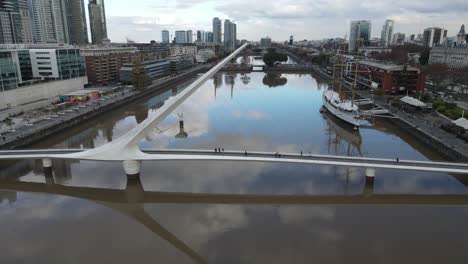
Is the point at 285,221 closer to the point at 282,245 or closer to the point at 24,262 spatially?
the point at 282,245

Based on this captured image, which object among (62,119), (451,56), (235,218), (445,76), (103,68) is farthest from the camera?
(451,56)

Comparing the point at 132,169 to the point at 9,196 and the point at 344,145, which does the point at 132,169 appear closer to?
the point at 9,196

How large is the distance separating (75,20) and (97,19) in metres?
6.82

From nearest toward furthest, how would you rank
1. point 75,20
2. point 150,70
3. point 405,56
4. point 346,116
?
point 346,116 < point 150,70 < point 405,56 < point 75,20

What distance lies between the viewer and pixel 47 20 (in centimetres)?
4262

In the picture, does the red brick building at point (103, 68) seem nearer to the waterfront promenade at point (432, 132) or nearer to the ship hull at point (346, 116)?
the ship hull at point (346, 116)

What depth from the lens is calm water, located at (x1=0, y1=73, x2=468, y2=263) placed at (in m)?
4.81

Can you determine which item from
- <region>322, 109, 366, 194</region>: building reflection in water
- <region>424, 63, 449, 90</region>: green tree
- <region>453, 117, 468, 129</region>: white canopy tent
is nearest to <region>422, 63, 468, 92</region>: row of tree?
<region>424, 63, 449, 90</region>: green tree

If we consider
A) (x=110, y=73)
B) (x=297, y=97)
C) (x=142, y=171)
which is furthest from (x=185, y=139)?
(x=110, y=73)

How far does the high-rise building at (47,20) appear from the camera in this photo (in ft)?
136

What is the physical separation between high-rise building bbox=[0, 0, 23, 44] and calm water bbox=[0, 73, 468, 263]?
23518 mm

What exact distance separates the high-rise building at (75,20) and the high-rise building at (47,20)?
297 centimetres

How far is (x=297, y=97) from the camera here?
18156 mm

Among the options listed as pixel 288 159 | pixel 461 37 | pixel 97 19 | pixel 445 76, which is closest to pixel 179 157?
pixel 288 159
